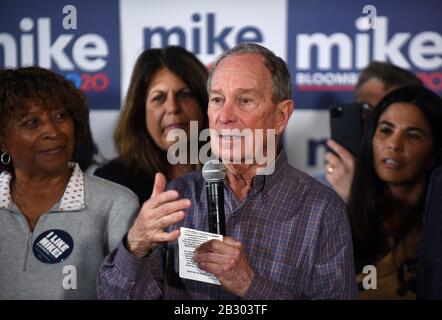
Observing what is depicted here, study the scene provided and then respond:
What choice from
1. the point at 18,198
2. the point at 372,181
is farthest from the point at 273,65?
the point at 18,198

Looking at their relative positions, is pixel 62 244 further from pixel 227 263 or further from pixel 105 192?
pixel 227 263

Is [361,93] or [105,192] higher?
[361,93]

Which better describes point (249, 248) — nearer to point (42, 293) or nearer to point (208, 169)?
point (208, 169)

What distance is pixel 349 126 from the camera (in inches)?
92.1

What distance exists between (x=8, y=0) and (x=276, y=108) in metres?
1.31

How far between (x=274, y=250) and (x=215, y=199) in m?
0.33

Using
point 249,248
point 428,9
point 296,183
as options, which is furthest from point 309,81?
point 249,248

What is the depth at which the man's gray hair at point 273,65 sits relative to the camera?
5.35ft

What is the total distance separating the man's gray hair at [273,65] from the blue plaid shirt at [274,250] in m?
0.22

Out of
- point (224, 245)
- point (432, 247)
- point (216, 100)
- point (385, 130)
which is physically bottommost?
point (432, 247)

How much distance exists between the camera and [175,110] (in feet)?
7.03

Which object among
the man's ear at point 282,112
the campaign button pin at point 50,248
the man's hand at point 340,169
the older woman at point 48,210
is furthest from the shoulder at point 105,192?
the man's hand at point 340,169
